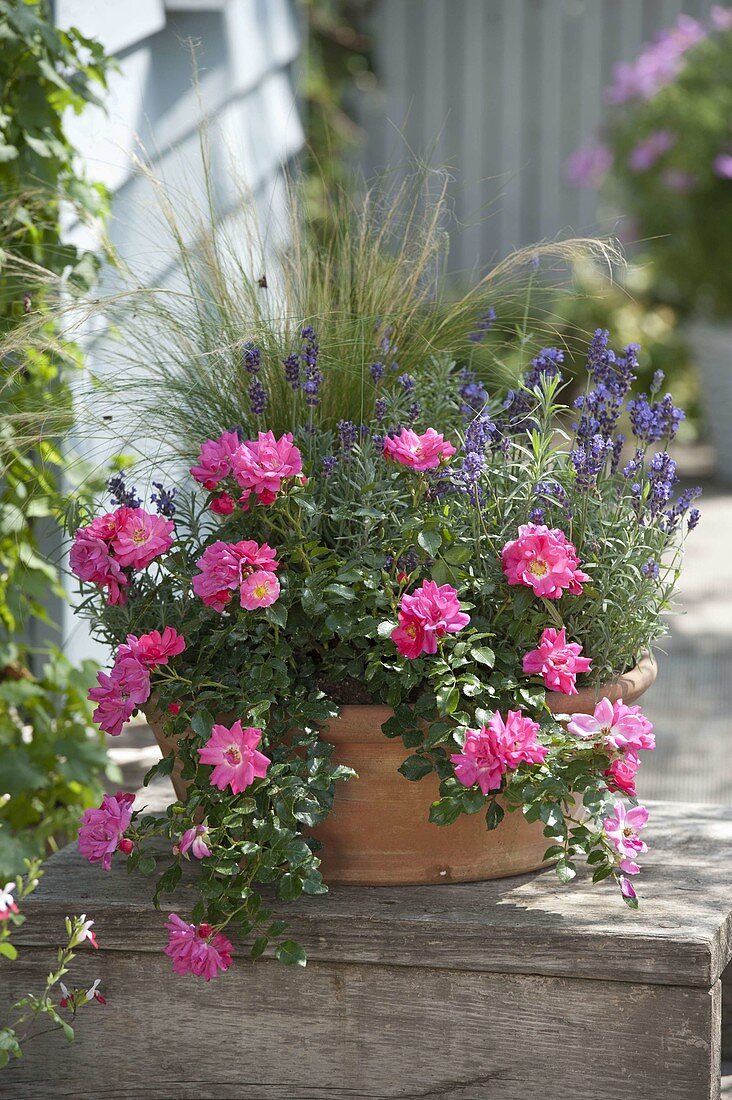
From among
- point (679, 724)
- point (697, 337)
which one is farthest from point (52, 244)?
point (697, 337)

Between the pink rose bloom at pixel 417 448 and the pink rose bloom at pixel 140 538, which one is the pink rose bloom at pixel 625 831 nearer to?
the pink rose bloom at pixel 417 448

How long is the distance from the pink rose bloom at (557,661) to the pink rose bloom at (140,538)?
0.40m

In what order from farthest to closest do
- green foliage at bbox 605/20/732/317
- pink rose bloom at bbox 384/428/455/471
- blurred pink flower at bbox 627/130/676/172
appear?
blurred pink flower at bbox 627/130/676/172, green foliage at bbox 605/20/732/317, pink rose bloom at bbox 384/428/455/471

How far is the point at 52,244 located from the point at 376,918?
1.20 m

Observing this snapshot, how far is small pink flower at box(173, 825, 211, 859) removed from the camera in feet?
4.34

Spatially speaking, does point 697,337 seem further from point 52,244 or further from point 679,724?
point 52,244

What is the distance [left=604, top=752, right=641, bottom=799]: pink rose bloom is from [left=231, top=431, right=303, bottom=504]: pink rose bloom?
0.44m

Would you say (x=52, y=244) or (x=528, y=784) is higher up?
(x=52, y=244)

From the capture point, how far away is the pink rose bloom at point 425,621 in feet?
4.32

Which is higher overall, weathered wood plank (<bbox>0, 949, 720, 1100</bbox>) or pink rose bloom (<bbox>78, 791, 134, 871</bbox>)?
pink rose bloom (<bbox>78, 791, 134, 871</bbox>)

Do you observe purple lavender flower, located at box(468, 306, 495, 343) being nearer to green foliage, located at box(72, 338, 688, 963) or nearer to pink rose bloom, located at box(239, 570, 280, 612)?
green foliage, located at box(72, 338, 688, 963)

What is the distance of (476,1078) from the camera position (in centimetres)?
138

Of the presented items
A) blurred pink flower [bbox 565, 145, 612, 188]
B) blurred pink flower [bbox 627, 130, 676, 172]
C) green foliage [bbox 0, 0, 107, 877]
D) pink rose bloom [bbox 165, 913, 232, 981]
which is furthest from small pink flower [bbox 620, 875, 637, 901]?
blurred pink flower [bbox 565, 145, 612, 188]

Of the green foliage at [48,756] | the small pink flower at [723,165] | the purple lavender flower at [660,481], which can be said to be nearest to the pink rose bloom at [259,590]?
the purple lavender flower at [660,481]
